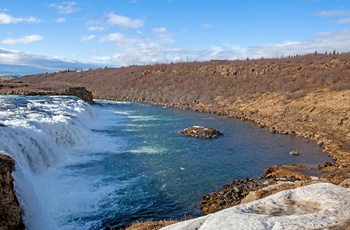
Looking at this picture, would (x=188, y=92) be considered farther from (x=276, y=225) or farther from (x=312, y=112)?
(x=276, y=225)

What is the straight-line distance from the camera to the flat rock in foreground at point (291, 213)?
15.1 feet

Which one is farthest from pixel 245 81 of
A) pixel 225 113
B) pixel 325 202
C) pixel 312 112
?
pixel 325 202

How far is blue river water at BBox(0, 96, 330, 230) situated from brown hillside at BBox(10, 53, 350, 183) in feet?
12.2

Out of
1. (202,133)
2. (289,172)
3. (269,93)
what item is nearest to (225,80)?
(269,93)

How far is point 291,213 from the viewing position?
208 inches

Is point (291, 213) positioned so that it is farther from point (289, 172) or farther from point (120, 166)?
point (120, 166)

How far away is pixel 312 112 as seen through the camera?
29938 mm

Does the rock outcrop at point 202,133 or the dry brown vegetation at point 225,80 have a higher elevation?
the dry brown vegetation at point 225,80

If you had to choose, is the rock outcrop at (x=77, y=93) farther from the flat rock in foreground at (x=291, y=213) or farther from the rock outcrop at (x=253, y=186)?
the flat rock in foreground at (x=291, y=213)

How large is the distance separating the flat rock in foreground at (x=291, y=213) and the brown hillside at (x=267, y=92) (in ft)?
20.9

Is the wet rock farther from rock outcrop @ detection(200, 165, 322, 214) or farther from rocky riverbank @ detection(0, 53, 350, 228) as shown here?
rocky riverbank @ detection(0, 53, 350, 228)

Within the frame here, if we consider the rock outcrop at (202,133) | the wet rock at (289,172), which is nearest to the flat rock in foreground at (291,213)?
the wet rock at (289,172)

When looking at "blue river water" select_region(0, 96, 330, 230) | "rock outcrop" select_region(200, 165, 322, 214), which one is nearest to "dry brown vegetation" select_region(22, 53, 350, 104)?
"blue river water" select_region(0, 96, 330, 230)

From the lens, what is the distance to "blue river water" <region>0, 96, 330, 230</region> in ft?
35.7
